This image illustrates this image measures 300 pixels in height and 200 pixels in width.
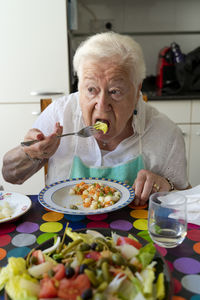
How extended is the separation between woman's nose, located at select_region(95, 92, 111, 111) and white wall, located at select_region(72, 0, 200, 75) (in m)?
1.81

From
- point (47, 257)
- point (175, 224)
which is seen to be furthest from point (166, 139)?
point (47, 257)

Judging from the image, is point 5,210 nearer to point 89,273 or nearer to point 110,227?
point 110,227

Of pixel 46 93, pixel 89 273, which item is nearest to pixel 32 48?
pixel 46 93

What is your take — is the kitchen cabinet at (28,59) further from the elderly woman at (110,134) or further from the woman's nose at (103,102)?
the woman's nose at (103,102)

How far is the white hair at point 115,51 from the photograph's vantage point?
46.5 inches

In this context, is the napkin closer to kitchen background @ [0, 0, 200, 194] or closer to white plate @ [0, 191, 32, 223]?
white plate @ [0, 191, 32, 223]

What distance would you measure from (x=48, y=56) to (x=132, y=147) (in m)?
1.25

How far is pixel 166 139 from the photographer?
1.41 metres

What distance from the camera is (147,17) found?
2814mm

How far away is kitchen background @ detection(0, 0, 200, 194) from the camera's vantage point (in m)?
2.20

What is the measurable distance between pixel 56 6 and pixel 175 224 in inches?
77.9

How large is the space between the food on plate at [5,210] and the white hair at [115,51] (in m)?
0.64

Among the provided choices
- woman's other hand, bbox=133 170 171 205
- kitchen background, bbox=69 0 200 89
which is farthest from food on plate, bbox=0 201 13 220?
kitchen background, bbox=69 0 200 89

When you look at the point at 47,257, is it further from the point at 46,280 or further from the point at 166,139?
the point at 166,139
